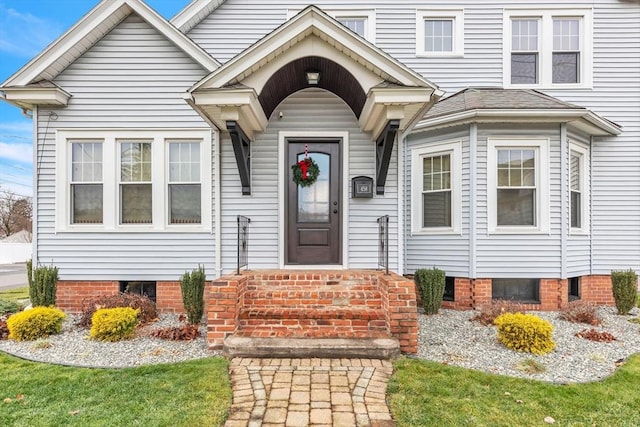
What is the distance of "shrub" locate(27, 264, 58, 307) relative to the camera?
19.3 ft

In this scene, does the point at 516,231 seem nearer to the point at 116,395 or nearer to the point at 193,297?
the point at 193,297

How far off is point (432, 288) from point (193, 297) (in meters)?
4.22

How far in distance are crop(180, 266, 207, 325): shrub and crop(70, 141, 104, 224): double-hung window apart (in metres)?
2.32

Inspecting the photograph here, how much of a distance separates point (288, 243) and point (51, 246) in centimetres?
444

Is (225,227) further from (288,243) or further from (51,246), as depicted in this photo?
(51,246)

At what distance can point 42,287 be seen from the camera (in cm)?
589

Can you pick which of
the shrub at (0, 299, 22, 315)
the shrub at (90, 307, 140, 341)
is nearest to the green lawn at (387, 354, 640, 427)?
the shrub at (90, 307, 140, 341)

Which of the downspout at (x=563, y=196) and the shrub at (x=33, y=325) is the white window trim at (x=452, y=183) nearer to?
the downspout at (x=563, y=196)

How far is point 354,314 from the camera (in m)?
4.64

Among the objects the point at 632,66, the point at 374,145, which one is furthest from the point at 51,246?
the point at 632,66

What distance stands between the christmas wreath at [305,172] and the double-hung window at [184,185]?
196cm

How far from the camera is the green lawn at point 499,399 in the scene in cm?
301

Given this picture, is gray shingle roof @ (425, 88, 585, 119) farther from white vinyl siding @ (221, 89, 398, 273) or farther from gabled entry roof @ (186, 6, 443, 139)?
gabled entry roof @ (186, 6, 443, 139)

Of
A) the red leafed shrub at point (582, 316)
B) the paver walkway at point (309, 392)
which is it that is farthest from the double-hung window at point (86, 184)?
the red leafed shrub at point (582, 316)
